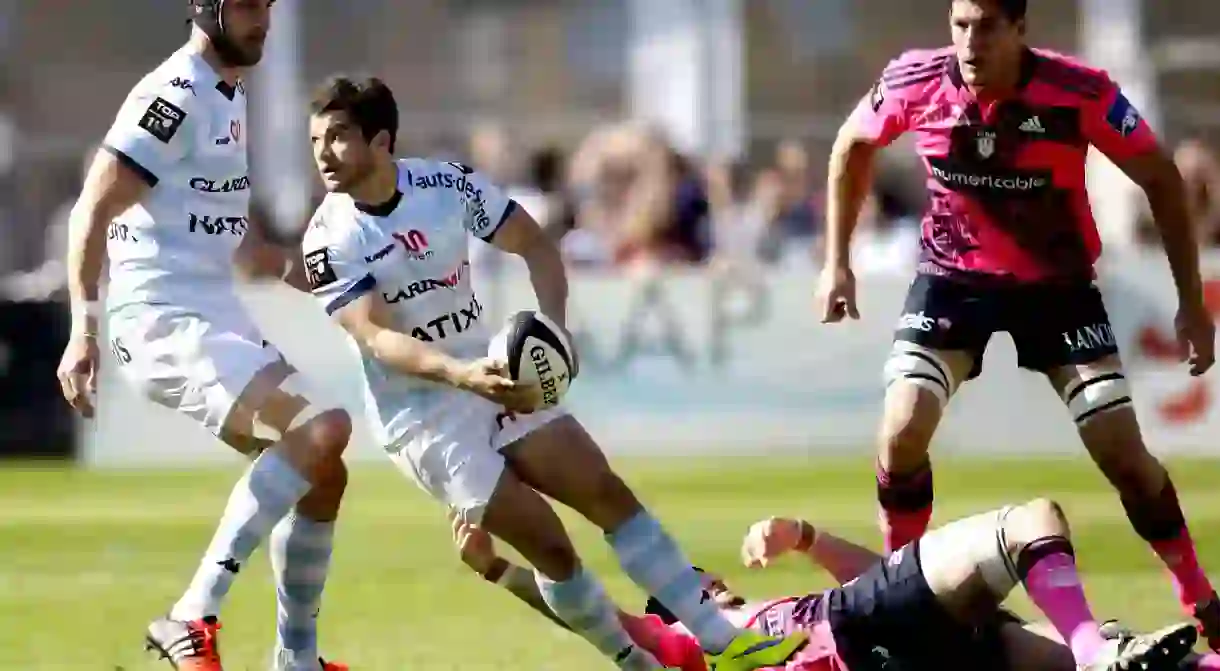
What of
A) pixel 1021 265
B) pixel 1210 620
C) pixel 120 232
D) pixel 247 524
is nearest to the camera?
pixel 247 524

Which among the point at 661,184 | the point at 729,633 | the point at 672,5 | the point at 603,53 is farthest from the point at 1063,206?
the point at 603,53

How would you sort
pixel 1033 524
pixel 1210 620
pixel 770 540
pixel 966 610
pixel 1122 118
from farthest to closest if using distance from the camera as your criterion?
1. pixel 1210 620
2. pixel 1122 118
3. pixel 770 540
4. pixel 966 610
5. pixel 1033 524

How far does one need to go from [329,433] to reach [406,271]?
1.99 feet

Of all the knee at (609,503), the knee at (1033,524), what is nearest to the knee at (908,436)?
the knee at (609,503)

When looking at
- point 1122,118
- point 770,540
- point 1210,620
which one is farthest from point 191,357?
point 1210,620

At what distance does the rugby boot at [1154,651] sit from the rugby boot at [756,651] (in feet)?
3.33

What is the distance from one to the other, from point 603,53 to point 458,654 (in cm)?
1652

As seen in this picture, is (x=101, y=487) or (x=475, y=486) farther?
(x=101, y=487)

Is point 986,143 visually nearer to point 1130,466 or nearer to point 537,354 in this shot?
point 1130,466

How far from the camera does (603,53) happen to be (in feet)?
79.5

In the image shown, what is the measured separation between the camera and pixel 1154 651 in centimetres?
566

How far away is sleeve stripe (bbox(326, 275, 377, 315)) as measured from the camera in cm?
686

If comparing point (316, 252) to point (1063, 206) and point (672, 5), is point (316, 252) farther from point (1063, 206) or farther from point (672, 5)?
point (672, 5)

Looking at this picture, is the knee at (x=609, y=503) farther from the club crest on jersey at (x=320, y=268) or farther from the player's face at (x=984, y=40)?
the player's face at (x=984, y=40)
